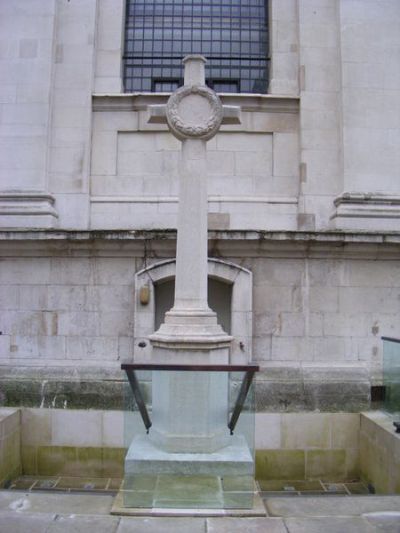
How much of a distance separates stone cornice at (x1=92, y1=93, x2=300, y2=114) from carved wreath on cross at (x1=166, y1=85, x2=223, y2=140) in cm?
483

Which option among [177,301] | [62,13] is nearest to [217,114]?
[177,301]

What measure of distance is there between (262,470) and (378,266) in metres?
4.38

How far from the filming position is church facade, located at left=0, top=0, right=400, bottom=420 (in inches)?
385

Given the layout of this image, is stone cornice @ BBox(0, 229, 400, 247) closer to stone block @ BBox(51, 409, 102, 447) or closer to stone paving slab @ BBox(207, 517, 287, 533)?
stone block @ BBox(51, 409, 102, 447)

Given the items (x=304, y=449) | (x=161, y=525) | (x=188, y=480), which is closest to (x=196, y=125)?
(x=188, y=480)

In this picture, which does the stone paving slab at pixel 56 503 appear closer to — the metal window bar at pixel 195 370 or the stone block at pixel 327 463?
the metal window bar at pixel 195 370

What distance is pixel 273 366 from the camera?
9805 mm

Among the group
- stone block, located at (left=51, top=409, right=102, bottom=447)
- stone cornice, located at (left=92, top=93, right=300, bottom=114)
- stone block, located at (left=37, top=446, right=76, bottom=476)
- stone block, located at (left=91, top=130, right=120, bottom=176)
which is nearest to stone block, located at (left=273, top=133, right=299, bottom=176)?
stone cornice, located at (left=92, top=93, right=300, bottom=114)

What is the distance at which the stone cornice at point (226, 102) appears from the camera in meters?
11.5

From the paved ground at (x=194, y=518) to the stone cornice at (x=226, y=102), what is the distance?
27.6 feet

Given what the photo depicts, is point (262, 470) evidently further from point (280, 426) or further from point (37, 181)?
point (37, 181)

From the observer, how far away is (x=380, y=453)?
8023 mm

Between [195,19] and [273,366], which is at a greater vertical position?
[195,19]

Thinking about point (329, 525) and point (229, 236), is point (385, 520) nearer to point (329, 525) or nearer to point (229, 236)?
point (329, 525)
